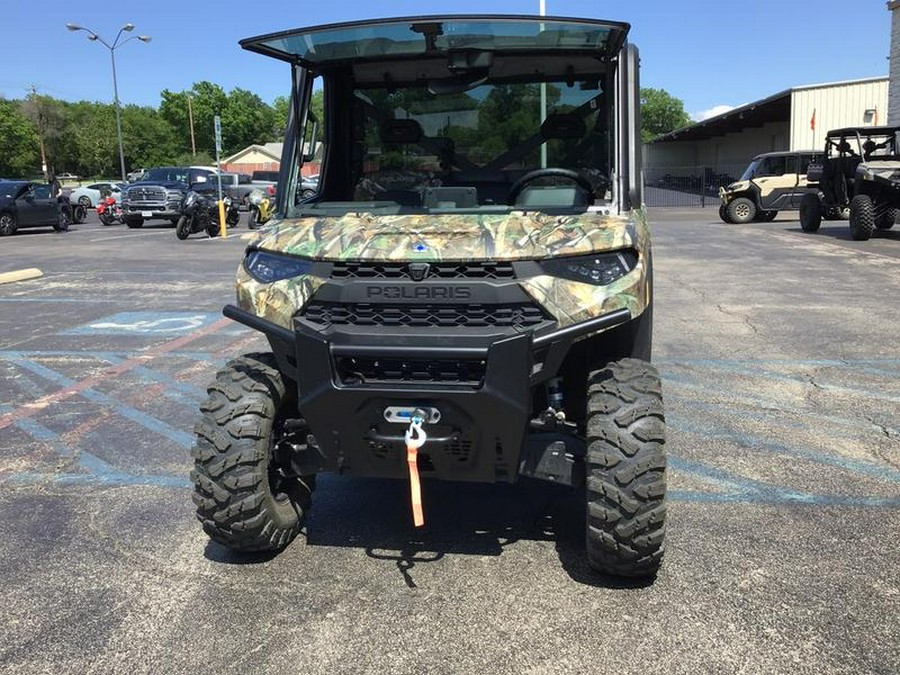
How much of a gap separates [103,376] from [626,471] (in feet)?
17.8

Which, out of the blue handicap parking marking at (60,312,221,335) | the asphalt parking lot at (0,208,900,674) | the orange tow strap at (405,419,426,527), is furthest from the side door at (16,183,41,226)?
the orange tow strap at (405,419,426,527)

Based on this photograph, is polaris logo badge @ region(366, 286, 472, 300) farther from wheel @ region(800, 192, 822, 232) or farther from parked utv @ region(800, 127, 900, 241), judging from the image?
wheel @ region(800, 192, 822, 232)

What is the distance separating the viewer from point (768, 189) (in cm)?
2433

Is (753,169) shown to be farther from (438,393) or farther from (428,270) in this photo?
(438,393)

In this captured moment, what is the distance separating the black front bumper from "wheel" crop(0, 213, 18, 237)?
24.2 metres

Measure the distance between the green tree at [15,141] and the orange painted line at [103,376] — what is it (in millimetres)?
84280

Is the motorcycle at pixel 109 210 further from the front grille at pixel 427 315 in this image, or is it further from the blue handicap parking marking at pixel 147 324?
the front grille at pixel 427 315

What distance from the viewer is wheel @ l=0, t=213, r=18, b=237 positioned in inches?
937

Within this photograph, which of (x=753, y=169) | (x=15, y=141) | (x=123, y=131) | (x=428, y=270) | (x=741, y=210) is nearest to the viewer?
(x=428, y=270)

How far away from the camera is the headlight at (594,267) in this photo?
3.10 metres

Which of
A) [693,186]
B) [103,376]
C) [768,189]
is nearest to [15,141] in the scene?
[693,186]

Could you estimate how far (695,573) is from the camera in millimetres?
3486

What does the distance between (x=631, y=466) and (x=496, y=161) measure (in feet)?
7.54

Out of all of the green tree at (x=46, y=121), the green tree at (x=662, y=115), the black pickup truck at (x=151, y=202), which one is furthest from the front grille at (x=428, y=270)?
the green tree at (x=662, y=115)
